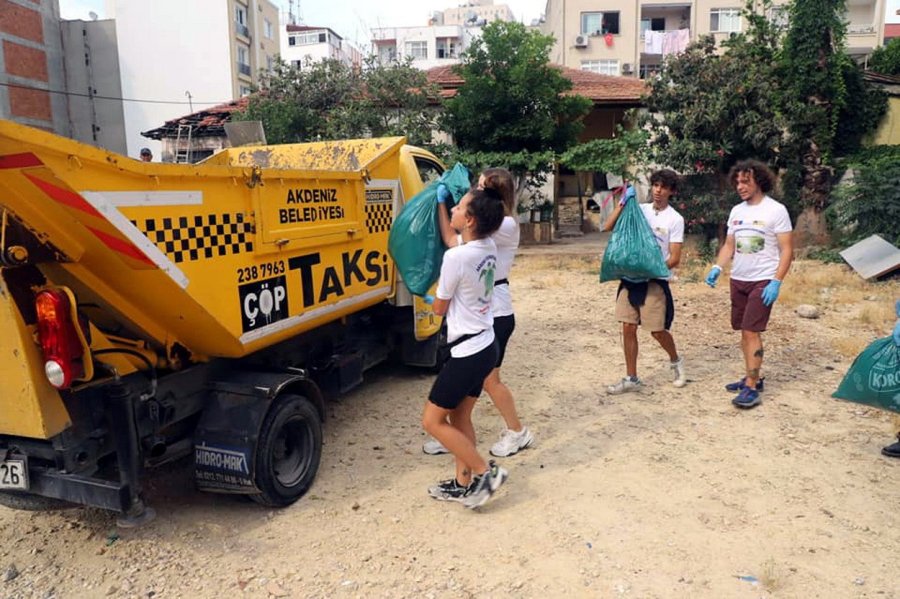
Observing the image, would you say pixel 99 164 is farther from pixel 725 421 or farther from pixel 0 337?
pixel 725 421

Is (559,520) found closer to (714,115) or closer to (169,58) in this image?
(714,115)

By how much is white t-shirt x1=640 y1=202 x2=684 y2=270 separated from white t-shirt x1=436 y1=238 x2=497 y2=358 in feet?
6.94

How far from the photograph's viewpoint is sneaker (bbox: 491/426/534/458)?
4.09m

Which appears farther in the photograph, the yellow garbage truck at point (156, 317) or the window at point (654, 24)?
the window at point (654, 24)

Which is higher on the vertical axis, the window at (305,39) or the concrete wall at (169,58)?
the window at (305,39)

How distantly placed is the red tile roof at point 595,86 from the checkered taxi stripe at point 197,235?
1332 cm

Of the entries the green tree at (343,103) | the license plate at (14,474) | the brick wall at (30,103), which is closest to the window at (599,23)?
the green tree at (343,103)

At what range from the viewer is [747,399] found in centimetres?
479

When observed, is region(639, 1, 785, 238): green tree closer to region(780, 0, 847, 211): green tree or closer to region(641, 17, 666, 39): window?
region(780, 0, 847, 211): green tree

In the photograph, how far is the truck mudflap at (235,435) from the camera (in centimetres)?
322

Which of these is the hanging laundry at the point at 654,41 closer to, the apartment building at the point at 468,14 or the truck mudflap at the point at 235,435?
the apartment building at the point at 468,14

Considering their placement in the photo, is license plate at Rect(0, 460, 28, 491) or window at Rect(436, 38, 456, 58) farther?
window at Rect(436, 38, 456, 58)

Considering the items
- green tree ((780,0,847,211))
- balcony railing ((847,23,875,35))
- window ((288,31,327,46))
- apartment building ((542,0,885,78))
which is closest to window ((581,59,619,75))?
apartment building ((542,0,885,78))

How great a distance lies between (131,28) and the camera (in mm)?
34844
